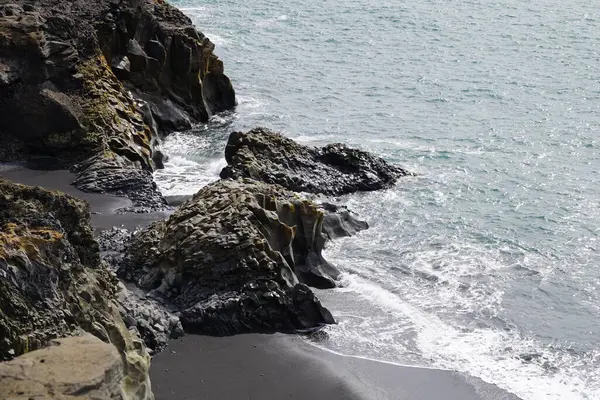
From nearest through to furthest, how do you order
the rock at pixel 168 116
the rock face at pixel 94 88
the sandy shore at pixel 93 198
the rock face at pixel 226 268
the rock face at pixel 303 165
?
the rock face at pixel 226 268 < the sandy shore at pixel 93 198 < the rock face at pixel 94 88 < the rock face at pixel 303 165 < the rock at pixel 168 116

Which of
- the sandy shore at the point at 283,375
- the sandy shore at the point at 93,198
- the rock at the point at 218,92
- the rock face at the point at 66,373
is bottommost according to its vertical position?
the sandy shore at the point at 283,375

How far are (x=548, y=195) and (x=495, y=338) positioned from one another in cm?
1013

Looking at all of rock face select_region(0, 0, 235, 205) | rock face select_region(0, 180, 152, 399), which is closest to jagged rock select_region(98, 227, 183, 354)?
rock face select_region(0, 180, 152, 399)

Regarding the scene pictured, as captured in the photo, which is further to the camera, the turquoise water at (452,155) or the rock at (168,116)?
the rock at (168,116)

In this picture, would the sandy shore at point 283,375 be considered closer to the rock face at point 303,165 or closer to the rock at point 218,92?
the rock face at point 303,165

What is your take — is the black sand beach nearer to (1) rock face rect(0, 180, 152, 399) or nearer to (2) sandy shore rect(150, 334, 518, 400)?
(2) sandy shore rect(150, 334, 518, 400)

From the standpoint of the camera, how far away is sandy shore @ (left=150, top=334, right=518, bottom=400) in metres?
15.1

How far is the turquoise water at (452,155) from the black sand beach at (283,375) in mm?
589

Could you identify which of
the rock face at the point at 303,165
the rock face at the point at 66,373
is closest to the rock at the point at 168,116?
the rock face at the point at 303,165

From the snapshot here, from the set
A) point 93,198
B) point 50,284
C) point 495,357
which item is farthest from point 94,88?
point 50,284

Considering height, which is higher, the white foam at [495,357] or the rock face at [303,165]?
the rock face at [303,165]

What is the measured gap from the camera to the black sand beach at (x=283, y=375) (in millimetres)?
15062

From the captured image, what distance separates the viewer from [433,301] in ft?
66.7

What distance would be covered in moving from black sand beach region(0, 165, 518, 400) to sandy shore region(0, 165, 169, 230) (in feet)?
A: 18.9
